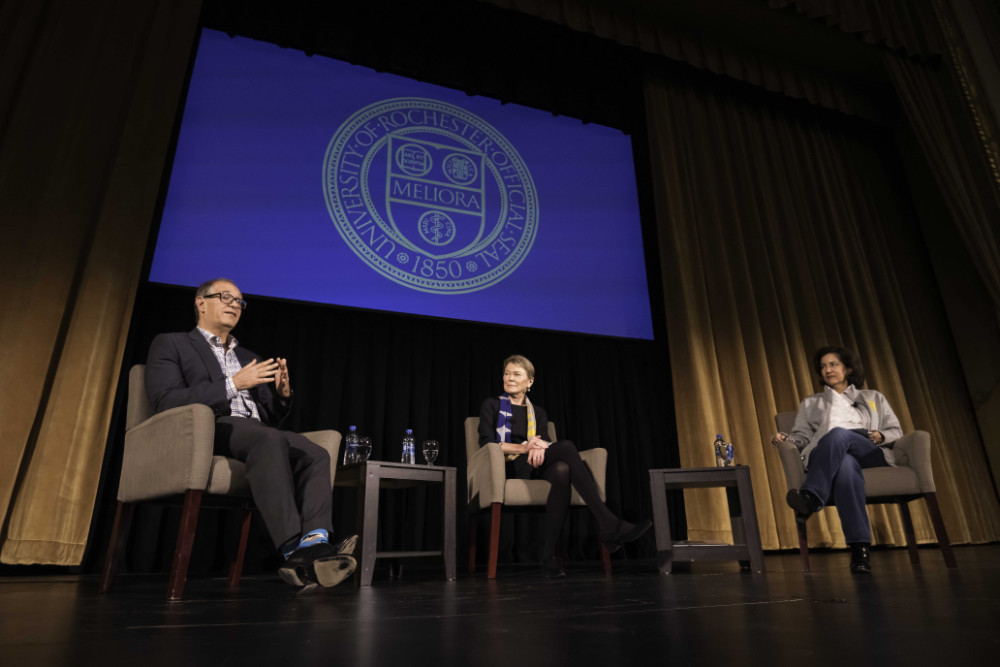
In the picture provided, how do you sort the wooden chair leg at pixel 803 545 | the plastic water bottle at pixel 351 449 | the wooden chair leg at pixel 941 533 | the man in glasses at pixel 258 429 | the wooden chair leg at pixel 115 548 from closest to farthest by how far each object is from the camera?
the man in glasses at pixel 258 429
the wooden chair leg at pixel 115 548
the wooden chair leg at pixel 941 533
the wooden chair leg at pixel 803 545
the plastic water bottle at pixel 351 449

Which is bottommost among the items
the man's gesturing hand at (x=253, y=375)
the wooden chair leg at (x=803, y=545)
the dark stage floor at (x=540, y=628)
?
the dark stage floor at (x=540, y=628)

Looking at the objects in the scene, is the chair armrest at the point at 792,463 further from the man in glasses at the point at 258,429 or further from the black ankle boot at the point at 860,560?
A: the man in glasses at the point at 258,429

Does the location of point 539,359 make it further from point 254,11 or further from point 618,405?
point 254,11

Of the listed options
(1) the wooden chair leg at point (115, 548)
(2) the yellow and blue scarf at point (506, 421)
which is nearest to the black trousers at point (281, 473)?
(1) the wooden chair leg at point (115, 548)

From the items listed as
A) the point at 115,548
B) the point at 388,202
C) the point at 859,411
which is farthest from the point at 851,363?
the point at 115,548

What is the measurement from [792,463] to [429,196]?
2.34 metres

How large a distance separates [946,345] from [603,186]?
116 inches

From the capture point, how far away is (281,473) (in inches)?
68.9

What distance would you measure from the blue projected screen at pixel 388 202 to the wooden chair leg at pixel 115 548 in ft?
4.41

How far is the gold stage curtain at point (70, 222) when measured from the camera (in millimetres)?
2471

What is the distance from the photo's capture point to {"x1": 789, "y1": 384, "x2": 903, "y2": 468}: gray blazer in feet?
8.51

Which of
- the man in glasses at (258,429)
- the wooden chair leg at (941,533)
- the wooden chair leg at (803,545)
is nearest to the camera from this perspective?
the man in glasses at (258,429)

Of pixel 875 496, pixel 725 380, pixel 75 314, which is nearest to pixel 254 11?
pixel 75 314

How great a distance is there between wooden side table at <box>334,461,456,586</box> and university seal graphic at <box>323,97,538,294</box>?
134 centimetres
